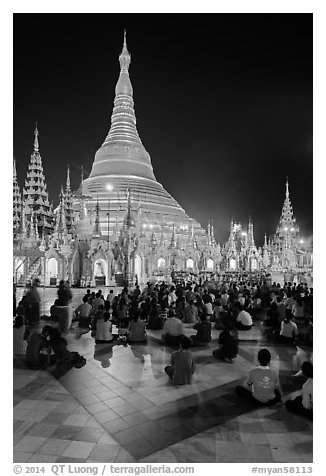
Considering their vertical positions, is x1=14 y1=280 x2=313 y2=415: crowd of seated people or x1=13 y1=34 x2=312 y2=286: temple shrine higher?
x1=13 y1=34 x2=312 y2=286: temple shrine

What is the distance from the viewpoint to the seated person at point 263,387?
5.52m

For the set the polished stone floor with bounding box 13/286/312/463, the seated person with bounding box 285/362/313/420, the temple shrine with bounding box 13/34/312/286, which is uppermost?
the temple shrine with bounding box 13/34/312/286

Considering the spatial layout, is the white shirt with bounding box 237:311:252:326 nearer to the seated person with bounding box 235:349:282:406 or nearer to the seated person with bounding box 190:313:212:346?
the seated person with bounding box 190:313:212:346

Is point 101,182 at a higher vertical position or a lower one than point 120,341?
higher

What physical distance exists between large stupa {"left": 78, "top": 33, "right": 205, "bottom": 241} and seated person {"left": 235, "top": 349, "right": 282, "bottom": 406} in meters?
28.8

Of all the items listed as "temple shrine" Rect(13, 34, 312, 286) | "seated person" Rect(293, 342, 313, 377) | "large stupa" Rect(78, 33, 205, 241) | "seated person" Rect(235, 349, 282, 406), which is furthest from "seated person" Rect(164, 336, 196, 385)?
"large stupa" Rect(78, 33, 205, 241)

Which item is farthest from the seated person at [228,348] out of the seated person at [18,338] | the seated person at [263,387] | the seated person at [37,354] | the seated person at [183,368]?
the seated person at [18,338]

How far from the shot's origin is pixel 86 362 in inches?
297

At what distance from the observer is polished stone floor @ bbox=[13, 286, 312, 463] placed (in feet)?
13.6

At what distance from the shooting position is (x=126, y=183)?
4112 centimetres

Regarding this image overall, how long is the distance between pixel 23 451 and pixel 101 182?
3892cm

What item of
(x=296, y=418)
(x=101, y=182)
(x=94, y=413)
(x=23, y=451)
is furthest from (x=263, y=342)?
(x=101, y=182)
